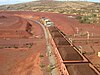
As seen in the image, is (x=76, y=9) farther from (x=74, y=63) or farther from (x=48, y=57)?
(x=74, y=63)

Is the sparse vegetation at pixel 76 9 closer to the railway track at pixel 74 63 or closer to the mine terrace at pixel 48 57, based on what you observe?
the mine terrace at pixel 48 57

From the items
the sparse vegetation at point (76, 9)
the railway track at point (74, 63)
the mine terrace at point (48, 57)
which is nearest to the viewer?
the railway track at point (74, 63)

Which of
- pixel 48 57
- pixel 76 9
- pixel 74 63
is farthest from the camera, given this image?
pixel 76 9

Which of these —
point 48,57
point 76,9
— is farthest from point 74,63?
point 76,9

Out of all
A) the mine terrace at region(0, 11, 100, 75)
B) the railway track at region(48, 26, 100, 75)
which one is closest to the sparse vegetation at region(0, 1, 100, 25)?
the mine terrace at region(0, 11, 100, 75)

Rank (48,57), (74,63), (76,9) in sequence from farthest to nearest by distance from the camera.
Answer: (76,9)
(48,57)
(74,63)

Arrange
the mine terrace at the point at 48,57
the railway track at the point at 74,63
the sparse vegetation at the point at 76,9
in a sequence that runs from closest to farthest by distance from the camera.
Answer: the railway track at the point at 74,63 < the mine terrace at the point at 48,57 < the sparse vegetation at the point at 76,9

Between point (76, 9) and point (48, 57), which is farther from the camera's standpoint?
point (76, 9)

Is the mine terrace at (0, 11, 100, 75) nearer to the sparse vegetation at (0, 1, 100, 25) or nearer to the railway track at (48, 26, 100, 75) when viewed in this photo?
the railway track at (48, 26, 100, 75)

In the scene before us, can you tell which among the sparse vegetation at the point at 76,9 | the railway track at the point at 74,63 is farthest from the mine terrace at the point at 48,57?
the sparse vegetation at the point at 76,9

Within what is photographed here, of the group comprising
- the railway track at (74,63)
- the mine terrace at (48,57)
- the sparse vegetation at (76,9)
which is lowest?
the sparse vegetation at (76,9)

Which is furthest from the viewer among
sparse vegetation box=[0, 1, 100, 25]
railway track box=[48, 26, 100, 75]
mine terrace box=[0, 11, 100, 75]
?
sparse vegetation box=[0, 1, 100, 25]
